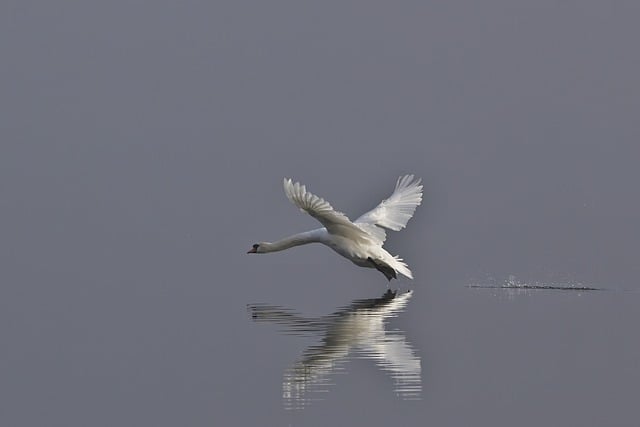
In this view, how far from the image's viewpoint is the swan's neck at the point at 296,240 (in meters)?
30.2

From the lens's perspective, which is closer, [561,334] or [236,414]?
[236,414]

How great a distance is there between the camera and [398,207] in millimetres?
33875

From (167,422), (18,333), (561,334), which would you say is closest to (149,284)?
(18,333)

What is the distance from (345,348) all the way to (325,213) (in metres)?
7.00

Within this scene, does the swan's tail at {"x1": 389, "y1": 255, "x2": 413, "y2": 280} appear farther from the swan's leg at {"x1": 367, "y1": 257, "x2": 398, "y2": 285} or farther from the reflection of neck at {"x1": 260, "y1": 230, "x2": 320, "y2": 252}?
the reflection of neck at {"x1": 260, "y1": 230, "x2": 320, "y2": 252}

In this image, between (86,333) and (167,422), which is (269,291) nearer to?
(86,333)

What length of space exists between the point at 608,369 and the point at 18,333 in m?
10.9

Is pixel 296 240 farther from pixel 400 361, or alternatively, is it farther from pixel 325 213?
pixel 400 361

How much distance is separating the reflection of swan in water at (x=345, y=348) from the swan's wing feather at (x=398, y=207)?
12.8 feet

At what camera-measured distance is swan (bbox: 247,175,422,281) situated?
2691cm

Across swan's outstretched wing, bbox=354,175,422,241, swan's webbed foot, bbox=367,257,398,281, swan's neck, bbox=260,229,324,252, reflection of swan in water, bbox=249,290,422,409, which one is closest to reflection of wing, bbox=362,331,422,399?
reflection of swan in water, bbox=249,290,422,409

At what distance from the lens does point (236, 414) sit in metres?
16.4

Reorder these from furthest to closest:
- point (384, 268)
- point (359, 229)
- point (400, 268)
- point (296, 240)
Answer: point (296, 240) < point (384, 268) < point (400, 268) < point (359, 229)

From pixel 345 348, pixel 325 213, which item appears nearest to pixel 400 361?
pixel 345 348
